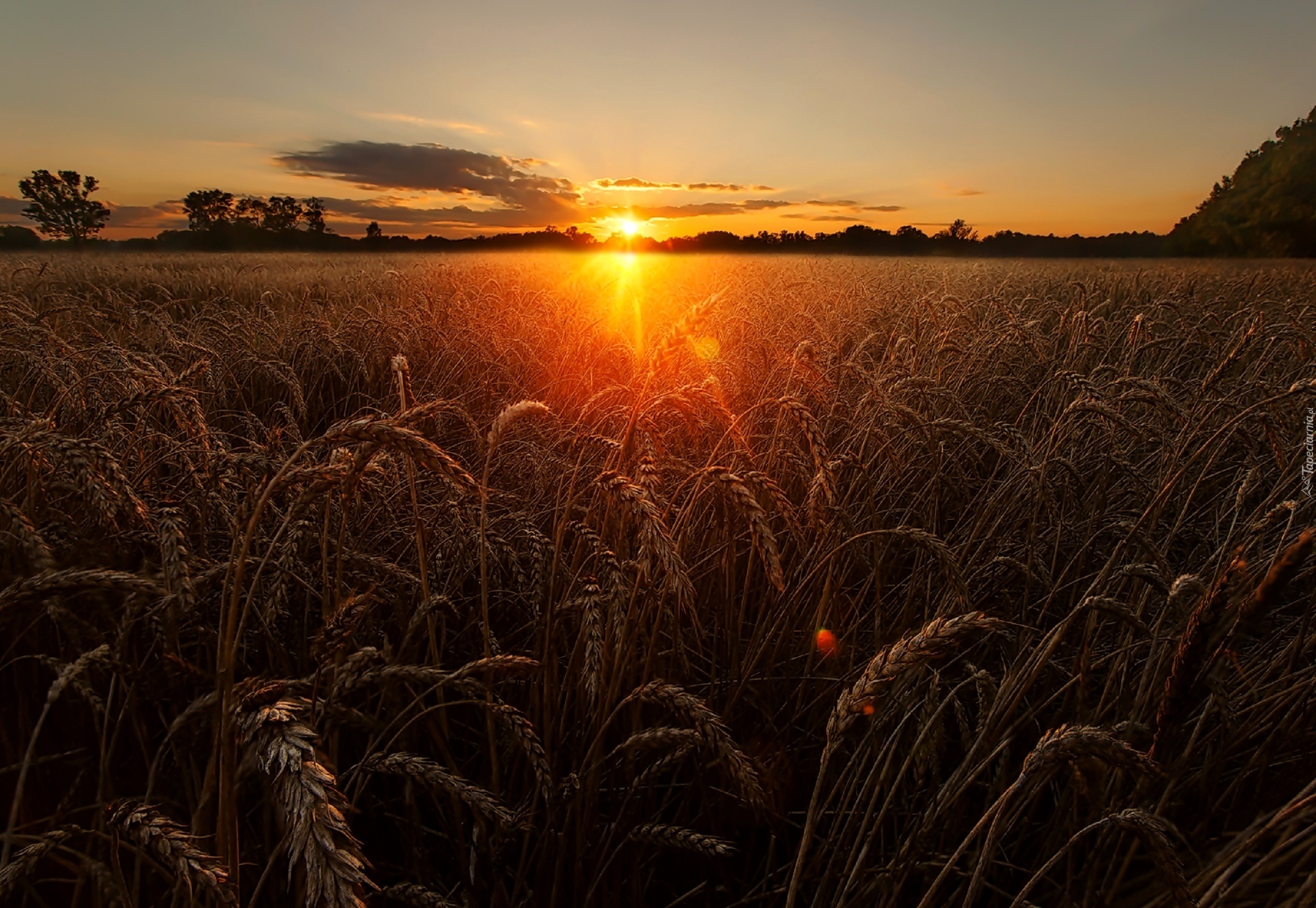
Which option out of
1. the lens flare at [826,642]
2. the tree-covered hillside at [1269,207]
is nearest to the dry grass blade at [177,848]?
the lens flare at [826,642]

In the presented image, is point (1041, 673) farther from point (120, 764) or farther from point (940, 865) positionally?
point (120, 764)

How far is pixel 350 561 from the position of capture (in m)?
1.84

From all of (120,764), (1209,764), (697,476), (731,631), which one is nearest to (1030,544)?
(1209,764)

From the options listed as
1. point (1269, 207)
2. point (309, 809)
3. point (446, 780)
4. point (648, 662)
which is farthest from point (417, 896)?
point (1269, 207)

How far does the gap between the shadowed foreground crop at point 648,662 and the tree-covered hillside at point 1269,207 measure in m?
51.4

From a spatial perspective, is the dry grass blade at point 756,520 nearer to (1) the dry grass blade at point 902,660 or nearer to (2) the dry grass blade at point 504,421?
(1) the dry grass blade at point 902,660

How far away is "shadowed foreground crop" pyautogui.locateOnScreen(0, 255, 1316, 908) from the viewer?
94 cm

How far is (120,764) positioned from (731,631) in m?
1.48

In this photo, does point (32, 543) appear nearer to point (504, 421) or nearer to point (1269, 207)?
point (504, 421)

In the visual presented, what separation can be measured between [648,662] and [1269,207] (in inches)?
2180

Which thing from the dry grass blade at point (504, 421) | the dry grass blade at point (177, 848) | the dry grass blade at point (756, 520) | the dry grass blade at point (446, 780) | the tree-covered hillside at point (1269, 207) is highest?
the tree-covered hillside at point (1269, 207)

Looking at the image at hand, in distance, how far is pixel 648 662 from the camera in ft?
4.56

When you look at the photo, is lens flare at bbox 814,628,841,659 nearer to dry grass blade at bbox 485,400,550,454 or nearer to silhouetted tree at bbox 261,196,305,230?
dry grass blade at bbox 485,400,550,454

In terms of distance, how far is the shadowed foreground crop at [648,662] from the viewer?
0.94 metres
